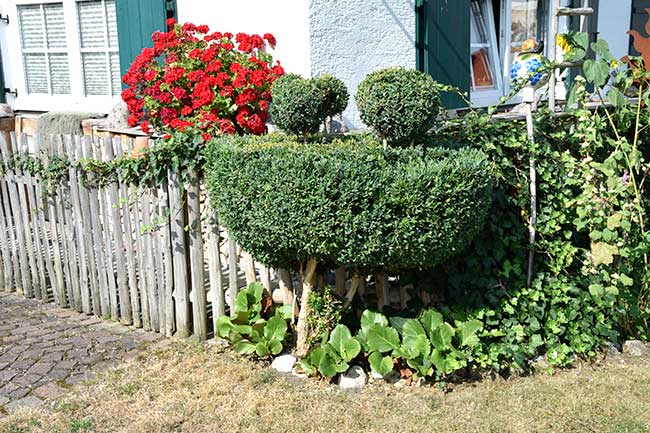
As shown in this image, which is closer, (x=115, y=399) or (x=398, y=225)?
(x=398, y=225)

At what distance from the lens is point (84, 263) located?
17.6 feet

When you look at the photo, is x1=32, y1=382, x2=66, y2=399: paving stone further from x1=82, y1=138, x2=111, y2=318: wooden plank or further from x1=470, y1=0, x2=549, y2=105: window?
x1=470, y1=0, x2=549, y2=105: window

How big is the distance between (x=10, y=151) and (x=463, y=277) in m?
4.02

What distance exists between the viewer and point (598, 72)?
4.38 m

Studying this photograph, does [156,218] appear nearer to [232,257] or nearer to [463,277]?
[232,257]

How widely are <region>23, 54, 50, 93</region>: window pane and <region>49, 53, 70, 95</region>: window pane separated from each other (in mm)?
127

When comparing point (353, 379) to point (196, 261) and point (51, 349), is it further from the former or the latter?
point (51, 349)

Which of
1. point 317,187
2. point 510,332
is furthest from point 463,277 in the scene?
point 317,187

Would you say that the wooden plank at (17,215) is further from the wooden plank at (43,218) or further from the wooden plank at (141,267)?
the wooden plank at (141,267)

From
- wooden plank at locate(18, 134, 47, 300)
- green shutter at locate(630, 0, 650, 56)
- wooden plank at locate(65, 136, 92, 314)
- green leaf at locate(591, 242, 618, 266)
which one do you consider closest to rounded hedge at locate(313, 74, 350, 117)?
green leaf at locate(591, 242, 618, 266)

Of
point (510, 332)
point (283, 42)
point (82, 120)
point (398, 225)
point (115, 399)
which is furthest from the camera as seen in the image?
point (82, 120)

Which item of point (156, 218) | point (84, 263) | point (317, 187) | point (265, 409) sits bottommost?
point (265, 409)

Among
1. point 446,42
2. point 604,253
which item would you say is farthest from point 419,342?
point 446,42

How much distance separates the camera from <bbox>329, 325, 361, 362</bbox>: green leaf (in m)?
4.10
